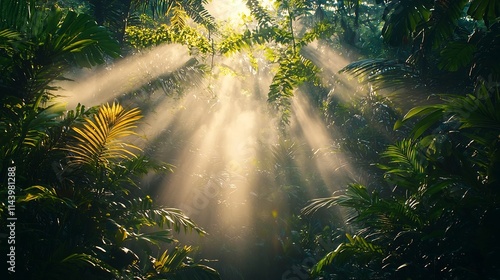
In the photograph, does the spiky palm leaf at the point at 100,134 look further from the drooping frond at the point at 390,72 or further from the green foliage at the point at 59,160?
the drooping frond at the point at 390,72

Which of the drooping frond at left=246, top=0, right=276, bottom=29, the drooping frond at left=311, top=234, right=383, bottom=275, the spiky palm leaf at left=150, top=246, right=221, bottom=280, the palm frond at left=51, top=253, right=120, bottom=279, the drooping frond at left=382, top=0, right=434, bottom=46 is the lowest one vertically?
the drooping frond at left=311, top=234, right=383, bottom=275

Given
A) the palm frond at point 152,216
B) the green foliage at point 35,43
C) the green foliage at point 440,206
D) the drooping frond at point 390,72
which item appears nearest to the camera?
the green foliage at point 35,43

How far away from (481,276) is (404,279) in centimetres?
75

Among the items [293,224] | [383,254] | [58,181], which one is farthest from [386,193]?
[58,181]

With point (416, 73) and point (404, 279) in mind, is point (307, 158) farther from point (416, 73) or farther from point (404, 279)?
point (404, 279)

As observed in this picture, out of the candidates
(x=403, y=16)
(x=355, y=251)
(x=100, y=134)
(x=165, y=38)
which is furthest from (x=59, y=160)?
(x=403, y=16)

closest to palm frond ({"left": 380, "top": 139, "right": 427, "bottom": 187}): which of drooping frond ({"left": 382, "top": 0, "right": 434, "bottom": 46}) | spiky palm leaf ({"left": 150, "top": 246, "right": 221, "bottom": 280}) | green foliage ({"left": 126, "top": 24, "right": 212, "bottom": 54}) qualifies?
drooping frond ({"left": 382, "top": 0, "right": 434, "bottom": 46})

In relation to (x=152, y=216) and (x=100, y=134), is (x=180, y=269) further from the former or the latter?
(x=100, y=134)

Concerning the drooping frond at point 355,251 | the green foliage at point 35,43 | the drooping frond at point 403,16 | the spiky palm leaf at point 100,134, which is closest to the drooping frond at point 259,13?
the drooping frond at point 403,16

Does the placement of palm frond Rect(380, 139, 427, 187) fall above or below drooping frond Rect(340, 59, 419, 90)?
below

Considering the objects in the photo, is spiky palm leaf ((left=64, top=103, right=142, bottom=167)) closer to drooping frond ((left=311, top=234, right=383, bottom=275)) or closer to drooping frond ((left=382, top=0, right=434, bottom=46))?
drooping frond ((left=311, top=234, right=383, bottom=275))

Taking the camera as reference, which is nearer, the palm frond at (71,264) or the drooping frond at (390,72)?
the palm frond at (71,264)

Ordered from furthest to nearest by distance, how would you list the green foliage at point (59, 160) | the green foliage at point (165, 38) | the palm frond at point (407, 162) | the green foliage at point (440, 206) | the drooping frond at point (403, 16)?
the green foliage at point (165, 38), the palm frond at point (407, 162), the drooping frond at point (403, 16), the green foliage at point (440, 206), the green foliage at point (59, 160)

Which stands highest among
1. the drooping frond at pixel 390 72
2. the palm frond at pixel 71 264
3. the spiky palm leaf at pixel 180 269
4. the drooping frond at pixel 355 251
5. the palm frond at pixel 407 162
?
the drooping frond at pixel 390 72
